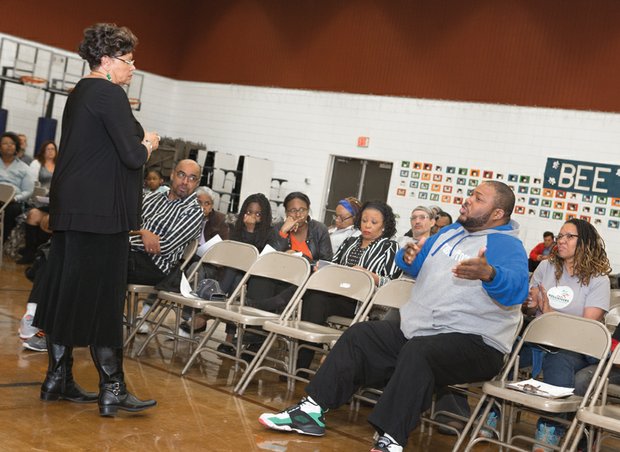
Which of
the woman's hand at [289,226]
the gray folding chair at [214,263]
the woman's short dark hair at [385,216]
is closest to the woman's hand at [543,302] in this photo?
the woman's short dark hair at [385,216]

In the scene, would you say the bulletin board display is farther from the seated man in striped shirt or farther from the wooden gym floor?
the wooden gym floor

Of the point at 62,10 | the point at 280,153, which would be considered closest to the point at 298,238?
the point at 280,153

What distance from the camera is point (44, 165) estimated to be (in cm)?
967

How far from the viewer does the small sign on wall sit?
393 inches

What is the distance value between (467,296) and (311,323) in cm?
120

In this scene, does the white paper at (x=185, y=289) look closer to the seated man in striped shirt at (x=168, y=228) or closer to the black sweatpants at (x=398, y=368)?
the seated man in striped shirt at (x=168, y=228)

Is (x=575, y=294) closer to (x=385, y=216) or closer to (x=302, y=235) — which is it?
(x=385, y=216)

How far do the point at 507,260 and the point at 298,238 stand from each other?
2.39 meters

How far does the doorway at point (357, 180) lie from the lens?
12.2m

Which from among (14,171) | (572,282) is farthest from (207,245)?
(14,171)

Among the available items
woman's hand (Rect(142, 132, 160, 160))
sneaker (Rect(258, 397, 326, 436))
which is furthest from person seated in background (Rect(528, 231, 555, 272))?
woman's hand (Rect(142, 132, 160, 160))

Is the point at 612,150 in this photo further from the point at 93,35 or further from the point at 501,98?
the point at 93,35

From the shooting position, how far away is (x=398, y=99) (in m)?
12.2

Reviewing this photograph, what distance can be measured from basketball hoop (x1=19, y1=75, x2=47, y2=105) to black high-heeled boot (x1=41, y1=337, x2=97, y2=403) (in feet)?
31.0
